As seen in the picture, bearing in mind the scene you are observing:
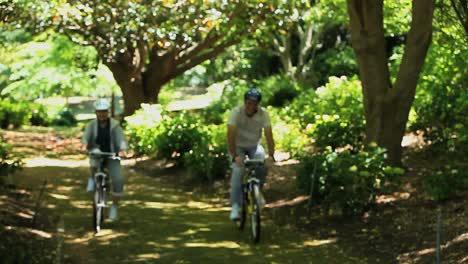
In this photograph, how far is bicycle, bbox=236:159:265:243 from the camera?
9617 millimetres

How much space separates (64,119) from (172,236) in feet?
98.8

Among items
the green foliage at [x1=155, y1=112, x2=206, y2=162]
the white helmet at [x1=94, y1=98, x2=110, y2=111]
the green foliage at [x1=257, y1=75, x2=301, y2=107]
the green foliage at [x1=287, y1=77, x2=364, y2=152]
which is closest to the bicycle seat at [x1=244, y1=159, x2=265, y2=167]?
the white helmet at [x1=94, y1=98, x2=110, y2=111]

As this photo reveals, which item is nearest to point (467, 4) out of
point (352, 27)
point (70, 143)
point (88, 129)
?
point (352, 27)

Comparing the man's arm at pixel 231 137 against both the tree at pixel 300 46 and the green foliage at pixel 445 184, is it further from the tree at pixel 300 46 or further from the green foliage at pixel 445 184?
the tree at pixel 300 46

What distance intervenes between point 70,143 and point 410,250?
19.2m

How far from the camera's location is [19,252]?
25.8 ft

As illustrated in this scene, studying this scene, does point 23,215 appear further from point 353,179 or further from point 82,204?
point 353,179

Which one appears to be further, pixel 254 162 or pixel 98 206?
pixel 98 206

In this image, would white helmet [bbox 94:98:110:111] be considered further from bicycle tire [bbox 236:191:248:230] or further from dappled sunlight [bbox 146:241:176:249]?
bicycle tire [bbox 236:191:248:230]

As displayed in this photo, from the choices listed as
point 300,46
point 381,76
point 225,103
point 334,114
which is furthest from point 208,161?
point 300,46

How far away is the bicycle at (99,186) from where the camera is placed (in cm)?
1047

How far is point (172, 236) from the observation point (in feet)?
33.3

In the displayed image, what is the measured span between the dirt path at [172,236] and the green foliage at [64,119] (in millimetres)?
24838

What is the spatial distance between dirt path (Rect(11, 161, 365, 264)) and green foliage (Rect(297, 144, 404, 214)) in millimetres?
807
